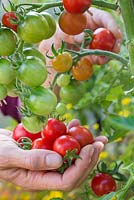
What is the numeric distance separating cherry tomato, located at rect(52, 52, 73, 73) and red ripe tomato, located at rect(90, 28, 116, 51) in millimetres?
147

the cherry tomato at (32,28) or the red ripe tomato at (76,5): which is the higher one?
the red ripe tomato at (76,5)

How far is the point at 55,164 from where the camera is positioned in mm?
981

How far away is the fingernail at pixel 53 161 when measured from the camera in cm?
98

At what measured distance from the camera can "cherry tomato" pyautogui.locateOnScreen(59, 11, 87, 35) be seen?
868mm

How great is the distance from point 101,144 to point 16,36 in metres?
0.35

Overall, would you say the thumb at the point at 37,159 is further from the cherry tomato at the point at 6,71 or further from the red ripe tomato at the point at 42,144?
the cherry tomato at the point at 6,71

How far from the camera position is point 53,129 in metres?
1.02

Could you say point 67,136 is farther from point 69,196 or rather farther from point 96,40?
point 69,196

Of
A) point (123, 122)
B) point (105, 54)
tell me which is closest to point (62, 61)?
point (105, 54)

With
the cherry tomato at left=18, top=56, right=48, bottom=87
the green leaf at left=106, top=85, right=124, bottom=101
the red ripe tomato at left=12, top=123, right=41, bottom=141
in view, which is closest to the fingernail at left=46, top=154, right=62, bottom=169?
the red ripe tomato at left=12, top=123, right=41, bottom=141

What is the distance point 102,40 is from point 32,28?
35 cm

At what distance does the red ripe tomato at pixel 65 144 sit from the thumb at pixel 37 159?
1 centimetres

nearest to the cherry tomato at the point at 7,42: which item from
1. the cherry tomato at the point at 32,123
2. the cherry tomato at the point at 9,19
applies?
the cherry tomato at the point at 9,19

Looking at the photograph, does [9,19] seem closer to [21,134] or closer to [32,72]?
[32,72]
